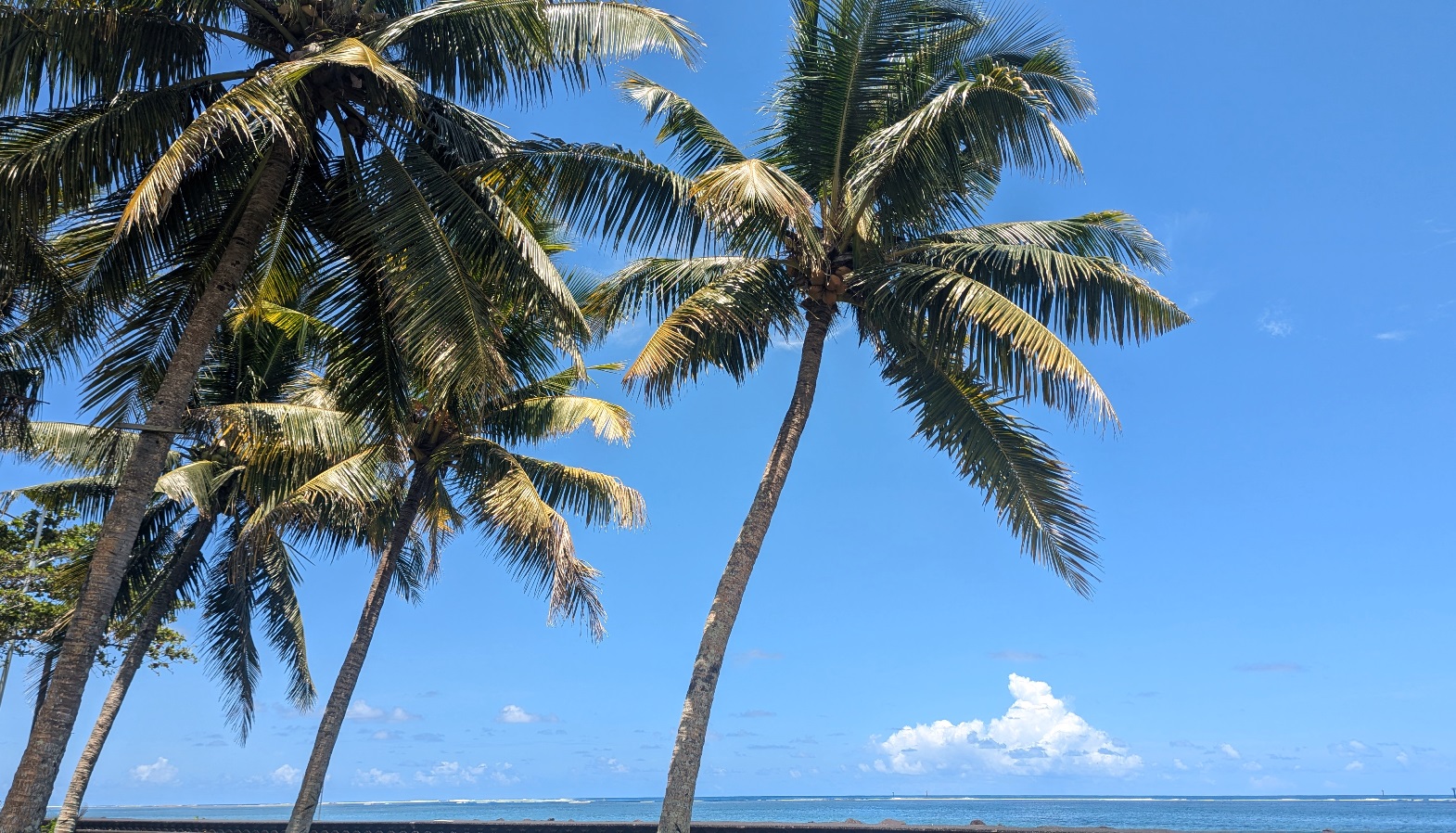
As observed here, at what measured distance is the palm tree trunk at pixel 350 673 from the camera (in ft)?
40.3

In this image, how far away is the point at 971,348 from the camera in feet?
31.3

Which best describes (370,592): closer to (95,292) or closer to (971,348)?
(95,292)

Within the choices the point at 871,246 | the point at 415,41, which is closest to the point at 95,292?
the point at 415,41

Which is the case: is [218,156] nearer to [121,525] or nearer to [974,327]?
[121,525]

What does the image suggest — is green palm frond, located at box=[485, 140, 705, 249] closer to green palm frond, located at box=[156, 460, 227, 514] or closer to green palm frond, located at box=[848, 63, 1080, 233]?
green palm frond, located at box=[848, 63, 1080, 233]

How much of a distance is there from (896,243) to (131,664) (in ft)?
41.2

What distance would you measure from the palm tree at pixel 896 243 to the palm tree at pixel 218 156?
1.01 metres

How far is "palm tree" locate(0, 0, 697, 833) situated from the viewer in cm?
742

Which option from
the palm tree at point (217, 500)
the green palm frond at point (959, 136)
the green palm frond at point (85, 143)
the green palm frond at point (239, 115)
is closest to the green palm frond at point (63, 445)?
the palm tree at point (217, 500)

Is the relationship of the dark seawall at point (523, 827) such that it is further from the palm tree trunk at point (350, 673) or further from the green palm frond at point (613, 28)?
the green palm frond at point (613, 28)

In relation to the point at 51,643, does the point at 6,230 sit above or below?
above

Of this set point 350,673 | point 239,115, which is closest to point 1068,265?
point 239,115

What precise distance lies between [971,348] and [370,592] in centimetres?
857

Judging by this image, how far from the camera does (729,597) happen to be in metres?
8.87
